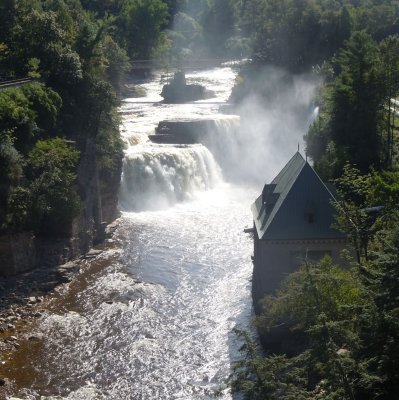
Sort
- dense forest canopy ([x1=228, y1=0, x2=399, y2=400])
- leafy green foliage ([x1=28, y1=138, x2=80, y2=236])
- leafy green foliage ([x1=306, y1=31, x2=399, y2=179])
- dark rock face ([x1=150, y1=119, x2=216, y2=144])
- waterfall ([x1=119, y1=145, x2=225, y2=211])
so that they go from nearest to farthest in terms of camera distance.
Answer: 1. dense forest canopy ([x1=228, y1=0, x2=399, y2=400])
2. leafy green foliage ([x1=28, y1=138, x2=80, y2=236])
3. leafy green foliage ([x1=306, y1=31, x2=399, y2=179])
4. waterfall ([x1=119, y1=145, x2=225, y2=211])
5. dark rock face ([x1=150, y1=119, x2=216, y2=144])

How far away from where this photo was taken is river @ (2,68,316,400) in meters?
31.7

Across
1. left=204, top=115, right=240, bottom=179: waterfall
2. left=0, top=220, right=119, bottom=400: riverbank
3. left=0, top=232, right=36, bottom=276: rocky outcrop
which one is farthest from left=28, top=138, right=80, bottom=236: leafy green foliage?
left=204, top=115, right=240, bottom=179: waterfall

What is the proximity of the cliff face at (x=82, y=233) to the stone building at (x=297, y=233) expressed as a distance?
1544 centimetres

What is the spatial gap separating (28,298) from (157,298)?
288 inches

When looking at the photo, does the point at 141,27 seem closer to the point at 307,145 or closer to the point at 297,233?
the point at 307,145

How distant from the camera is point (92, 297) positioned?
134ft

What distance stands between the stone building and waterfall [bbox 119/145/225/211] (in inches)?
1027

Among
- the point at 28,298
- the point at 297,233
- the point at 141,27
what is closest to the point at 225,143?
the point at 28,298

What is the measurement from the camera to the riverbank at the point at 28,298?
34.1m

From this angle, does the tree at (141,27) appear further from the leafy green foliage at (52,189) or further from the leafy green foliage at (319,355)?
the leafy green foliage at (319,355)

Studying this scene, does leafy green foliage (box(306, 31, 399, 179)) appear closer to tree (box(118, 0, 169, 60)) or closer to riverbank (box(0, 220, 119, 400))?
riverbank (box(0, 220, 119, 400))

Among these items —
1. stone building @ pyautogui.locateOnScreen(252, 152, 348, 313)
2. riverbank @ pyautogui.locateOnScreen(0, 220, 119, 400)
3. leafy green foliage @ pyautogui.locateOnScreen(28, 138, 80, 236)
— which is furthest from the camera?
leafy green foliage @ pyautogui.locateOnScreen(28, 138, 80, 236)

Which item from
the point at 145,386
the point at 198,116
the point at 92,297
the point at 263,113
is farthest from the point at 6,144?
the point at 263,113

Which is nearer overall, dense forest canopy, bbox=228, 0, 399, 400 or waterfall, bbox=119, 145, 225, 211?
dense forest canopy, bbox=228, 0, 399, 400
